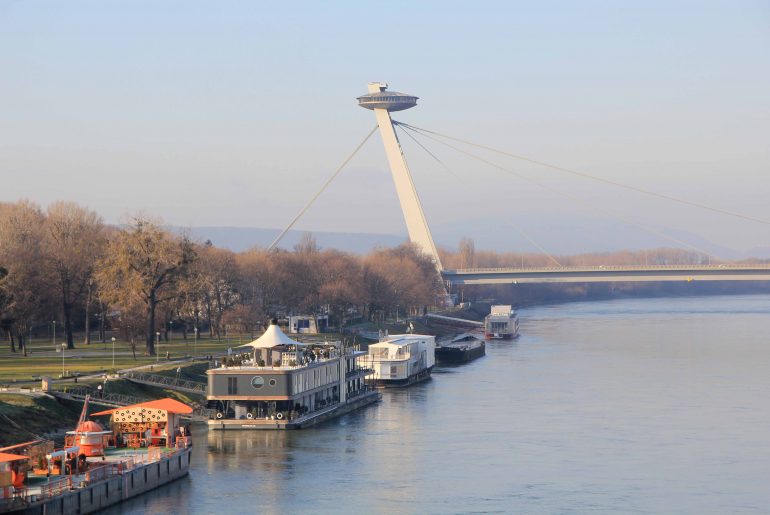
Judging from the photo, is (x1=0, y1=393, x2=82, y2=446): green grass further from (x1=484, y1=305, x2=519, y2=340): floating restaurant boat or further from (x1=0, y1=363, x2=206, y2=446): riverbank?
(x1=484, y1=305, x2=519, y2=340): floating restaurant boat

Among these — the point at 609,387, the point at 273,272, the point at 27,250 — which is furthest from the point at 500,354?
the point at 27,250

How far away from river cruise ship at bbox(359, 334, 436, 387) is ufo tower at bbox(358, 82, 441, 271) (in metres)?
67.0

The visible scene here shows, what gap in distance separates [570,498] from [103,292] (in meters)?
39.9

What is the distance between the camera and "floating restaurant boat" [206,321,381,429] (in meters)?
52.5

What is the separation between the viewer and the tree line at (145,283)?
70.6 m

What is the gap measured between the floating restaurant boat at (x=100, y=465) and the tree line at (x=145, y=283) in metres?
22.8

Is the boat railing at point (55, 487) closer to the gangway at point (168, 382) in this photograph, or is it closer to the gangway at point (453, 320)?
the gangway at point (168, 382)

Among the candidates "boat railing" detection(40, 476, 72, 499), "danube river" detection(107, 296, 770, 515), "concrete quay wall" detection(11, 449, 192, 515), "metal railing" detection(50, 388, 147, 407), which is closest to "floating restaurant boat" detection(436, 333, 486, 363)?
"danube river" detection(107, 296, 770, 515)

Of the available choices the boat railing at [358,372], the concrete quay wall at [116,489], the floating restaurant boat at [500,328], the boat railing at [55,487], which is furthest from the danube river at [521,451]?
the floating restaurant boat at [500,328]

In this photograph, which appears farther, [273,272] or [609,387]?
[273,272]

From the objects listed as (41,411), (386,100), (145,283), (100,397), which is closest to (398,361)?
(145,283)

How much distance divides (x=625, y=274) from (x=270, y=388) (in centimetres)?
9352

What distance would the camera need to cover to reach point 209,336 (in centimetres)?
8856

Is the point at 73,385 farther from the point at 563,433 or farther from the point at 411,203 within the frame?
the point at 411,203
